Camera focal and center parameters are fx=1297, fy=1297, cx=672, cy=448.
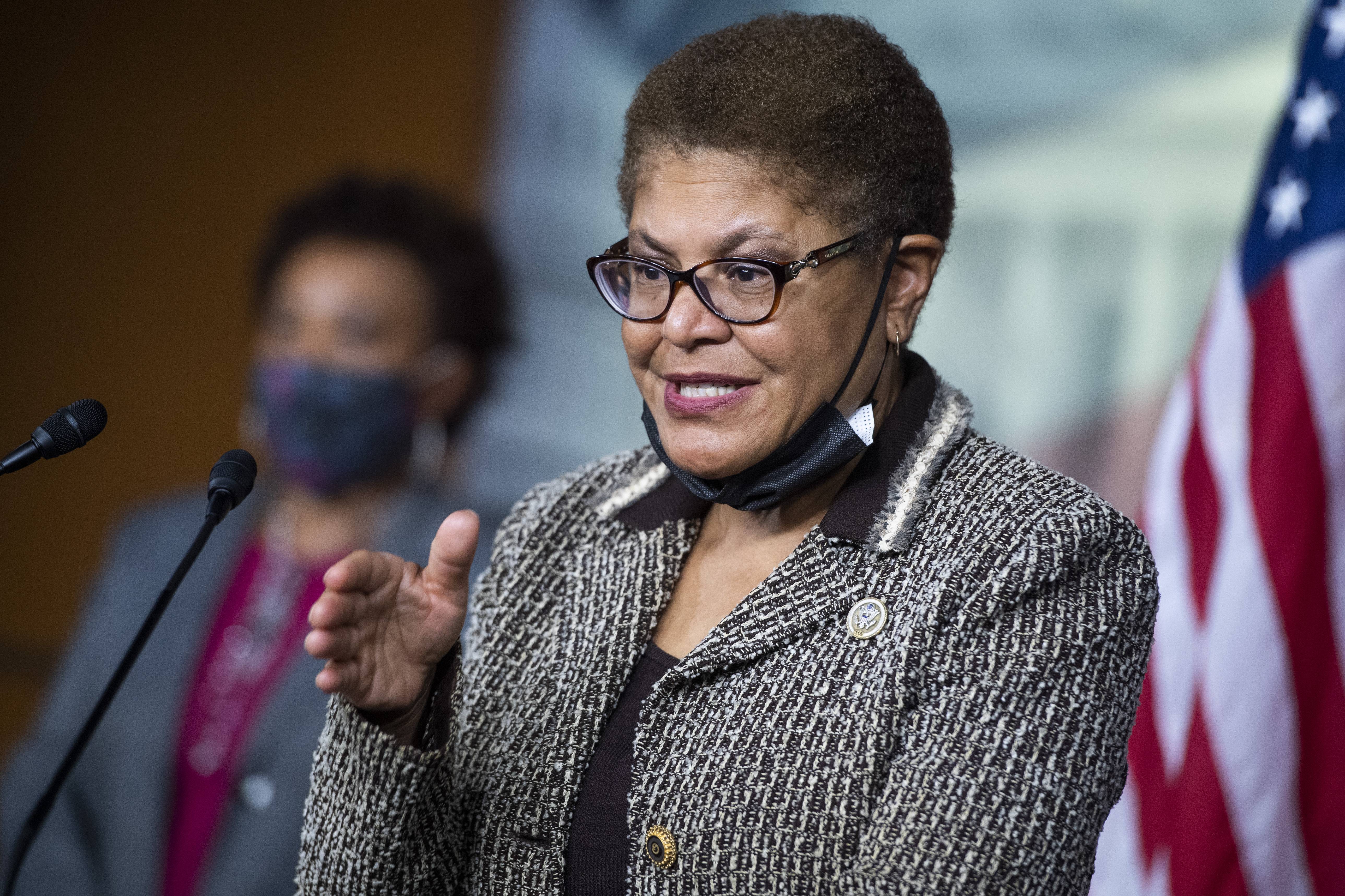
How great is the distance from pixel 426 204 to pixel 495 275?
23 cm

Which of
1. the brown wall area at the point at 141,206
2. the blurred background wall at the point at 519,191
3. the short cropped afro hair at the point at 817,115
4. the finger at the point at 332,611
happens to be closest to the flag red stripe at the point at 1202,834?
the short cropped afro hair at the point at 817,115

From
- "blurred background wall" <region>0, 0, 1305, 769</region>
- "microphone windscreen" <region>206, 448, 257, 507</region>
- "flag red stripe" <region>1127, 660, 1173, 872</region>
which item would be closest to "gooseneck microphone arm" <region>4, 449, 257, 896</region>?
"microphone windscreen" <region>206, 448, 257, 507</region>

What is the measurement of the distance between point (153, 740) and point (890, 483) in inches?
68.9

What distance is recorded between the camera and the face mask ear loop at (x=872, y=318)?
1.51 meters

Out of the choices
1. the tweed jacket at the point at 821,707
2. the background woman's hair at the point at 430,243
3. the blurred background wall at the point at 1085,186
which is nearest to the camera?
the tweed jacket at the point at 821,707

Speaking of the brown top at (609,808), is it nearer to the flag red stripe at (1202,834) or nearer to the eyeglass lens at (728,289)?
the eyeglass lens at (728,289)

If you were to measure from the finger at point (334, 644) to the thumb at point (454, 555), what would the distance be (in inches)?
4.1

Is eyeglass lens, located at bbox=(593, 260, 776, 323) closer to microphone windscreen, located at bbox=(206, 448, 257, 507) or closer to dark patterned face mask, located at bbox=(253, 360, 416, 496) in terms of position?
microphone windscreen, located at bbox=(206, 448, 257, 507)

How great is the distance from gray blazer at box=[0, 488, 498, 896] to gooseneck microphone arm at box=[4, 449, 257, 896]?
968 mm

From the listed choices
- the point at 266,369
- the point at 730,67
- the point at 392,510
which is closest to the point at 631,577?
the point at 730,67

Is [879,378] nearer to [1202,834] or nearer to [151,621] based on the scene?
[151,621]

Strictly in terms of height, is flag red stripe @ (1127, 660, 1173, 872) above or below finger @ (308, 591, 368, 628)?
above

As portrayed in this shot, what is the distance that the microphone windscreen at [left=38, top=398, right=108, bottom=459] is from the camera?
132cm

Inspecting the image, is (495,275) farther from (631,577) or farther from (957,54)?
(631,577)
